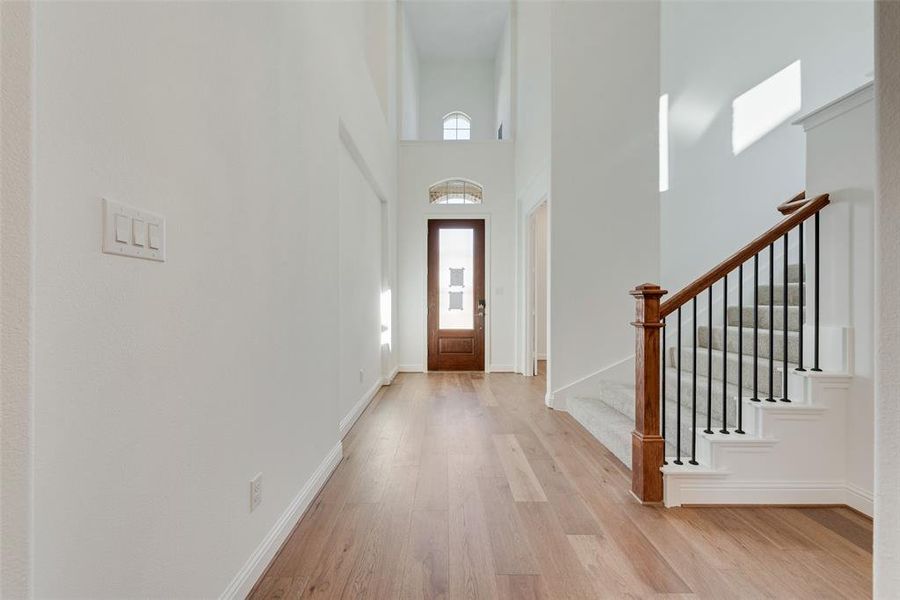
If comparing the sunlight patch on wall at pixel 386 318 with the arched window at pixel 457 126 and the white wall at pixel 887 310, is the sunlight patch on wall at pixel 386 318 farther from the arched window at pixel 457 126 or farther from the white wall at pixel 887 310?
the white wall at pixel 887 310

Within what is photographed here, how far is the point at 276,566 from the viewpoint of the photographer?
175cm

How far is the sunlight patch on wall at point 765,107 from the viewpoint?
13.5 ft

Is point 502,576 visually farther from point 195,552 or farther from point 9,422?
point 9,422

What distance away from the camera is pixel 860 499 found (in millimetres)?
2191

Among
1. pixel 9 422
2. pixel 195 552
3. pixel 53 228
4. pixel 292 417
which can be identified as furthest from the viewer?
pixel 292 417

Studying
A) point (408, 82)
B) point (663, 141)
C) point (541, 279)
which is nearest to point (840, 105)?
point (663, 141)

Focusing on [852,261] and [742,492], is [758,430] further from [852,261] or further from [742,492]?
[852,261]

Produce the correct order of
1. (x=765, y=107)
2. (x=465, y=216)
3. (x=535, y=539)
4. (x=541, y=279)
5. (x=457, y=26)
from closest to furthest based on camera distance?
(x=535, y=539)
(x=765, y=107)
(x=465, y=216)
(x=457, y=26)
(x=541, y=279)

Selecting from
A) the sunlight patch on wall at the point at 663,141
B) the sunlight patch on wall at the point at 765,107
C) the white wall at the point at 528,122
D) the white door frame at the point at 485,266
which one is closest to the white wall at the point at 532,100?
the white wall at the point at 528,122

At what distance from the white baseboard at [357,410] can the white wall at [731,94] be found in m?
3.10

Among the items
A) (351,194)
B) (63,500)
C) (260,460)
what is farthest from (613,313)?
(63,500)

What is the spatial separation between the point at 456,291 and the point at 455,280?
0.52 ft

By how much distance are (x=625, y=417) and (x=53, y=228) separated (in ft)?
11.4

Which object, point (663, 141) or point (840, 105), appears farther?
point (663, 141)
